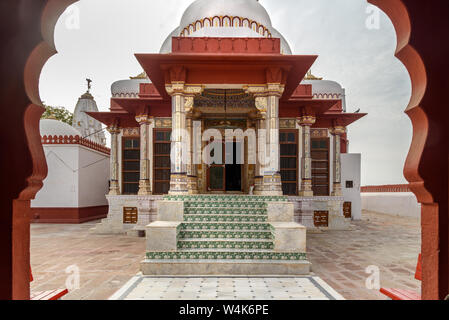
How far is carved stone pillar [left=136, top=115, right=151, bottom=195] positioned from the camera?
10290 mm

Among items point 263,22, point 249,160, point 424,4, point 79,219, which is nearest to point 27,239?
point 424,4

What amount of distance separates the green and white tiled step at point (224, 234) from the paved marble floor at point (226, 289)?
3.48ft

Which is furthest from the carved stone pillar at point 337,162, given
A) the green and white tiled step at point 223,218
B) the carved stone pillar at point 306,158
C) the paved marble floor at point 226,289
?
the paved marble floor at point 226,289

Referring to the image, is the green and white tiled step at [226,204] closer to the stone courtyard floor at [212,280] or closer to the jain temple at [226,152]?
the jain temple at [226,152]

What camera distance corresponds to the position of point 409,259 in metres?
6.46

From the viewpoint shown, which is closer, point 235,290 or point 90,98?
point 235,290

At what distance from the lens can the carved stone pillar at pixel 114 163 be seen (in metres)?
10.7

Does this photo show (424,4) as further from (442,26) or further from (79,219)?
(79,219)

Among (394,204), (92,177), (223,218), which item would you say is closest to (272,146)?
(223,218)

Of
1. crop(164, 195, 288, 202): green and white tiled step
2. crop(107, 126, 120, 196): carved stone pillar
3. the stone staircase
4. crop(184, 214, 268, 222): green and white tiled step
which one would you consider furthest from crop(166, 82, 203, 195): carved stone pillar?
crop(107, 126, 120, 196): carved stone pillar

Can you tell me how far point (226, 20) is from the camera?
31.9ft

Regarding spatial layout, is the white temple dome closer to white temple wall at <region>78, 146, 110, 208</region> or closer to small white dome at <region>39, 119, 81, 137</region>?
white temple wall at <region>78, 146, 110, 208</region>
